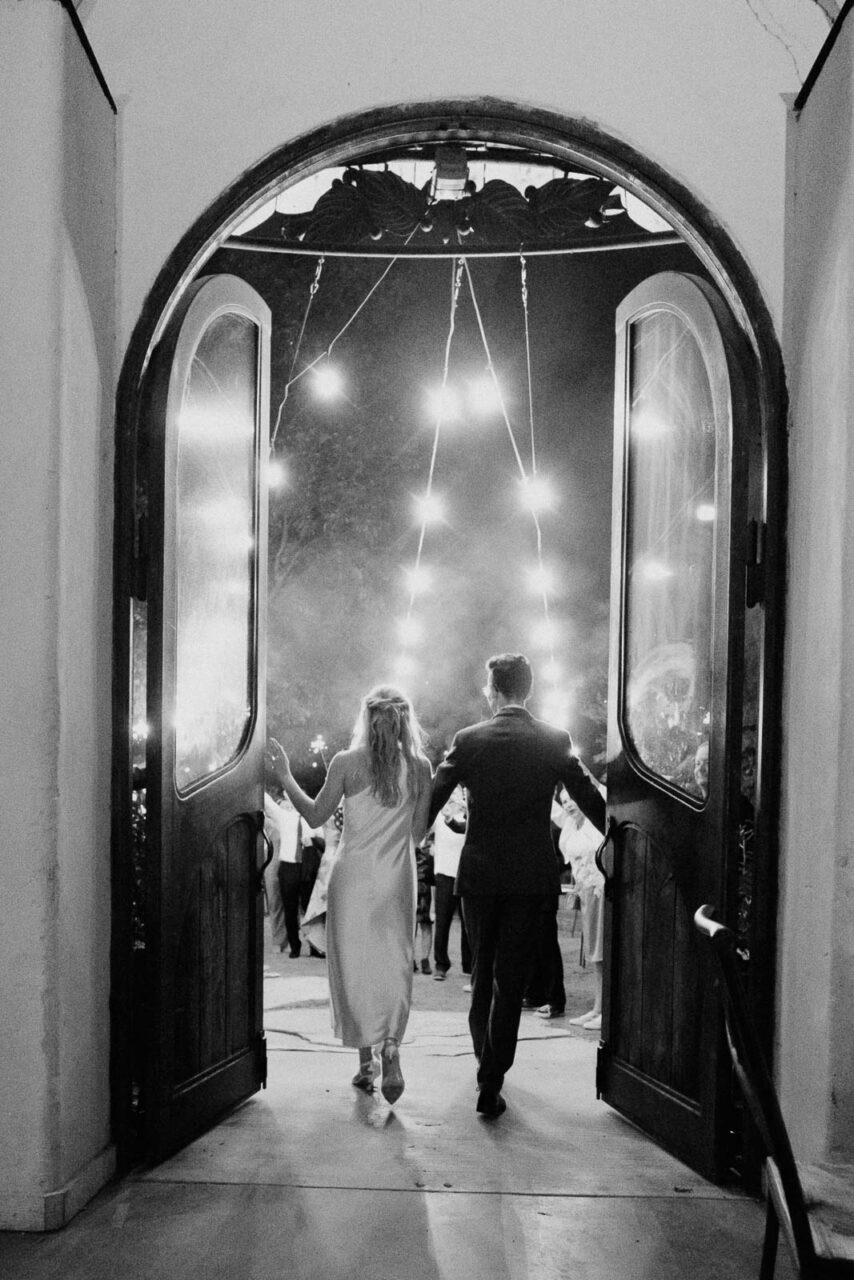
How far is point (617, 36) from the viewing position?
3867mm

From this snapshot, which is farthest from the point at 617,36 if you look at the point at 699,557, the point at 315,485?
the point at 315,485

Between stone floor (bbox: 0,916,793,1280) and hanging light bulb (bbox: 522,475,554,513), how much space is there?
30.8 feet

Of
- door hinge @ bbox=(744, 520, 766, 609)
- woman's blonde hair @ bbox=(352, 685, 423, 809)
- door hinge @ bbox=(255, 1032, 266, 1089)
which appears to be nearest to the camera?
door hinge @ bbox=(744, 520, 766, 609)

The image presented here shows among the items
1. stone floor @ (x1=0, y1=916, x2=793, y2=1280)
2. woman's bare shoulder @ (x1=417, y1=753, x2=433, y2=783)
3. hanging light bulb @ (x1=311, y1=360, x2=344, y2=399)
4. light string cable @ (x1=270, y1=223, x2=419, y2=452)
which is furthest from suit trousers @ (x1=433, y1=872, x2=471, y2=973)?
hanging light bulb @ (x1=311, y1=360, x2=344, y2=399)

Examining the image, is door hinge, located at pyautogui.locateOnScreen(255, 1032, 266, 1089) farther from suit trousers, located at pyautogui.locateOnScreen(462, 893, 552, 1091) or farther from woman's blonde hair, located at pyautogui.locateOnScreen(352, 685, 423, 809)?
woman's blonde hair, located at pyautogui.locateOnScreen(352, 685, 423, 809)

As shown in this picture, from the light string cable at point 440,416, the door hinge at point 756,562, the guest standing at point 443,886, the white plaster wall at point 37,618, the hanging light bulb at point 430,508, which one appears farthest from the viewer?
the hanging light bulb at point 430,508

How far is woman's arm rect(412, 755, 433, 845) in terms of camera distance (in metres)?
5.11

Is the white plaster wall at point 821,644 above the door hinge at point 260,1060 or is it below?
above

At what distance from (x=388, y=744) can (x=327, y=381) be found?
28.2 feet

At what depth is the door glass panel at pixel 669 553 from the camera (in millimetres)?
4273

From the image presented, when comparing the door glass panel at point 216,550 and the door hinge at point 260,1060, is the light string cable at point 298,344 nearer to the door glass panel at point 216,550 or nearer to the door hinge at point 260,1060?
the door glass panel at point 216,550

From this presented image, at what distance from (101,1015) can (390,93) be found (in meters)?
2.87

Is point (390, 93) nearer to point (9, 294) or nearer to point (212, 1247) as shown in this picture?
point (9, 294)

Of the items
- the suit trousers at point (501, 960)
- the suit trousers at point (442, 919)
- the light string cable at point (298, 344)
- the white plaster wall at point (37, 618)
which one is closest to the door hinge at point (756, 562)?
the suit trousers at point (501, 960)
